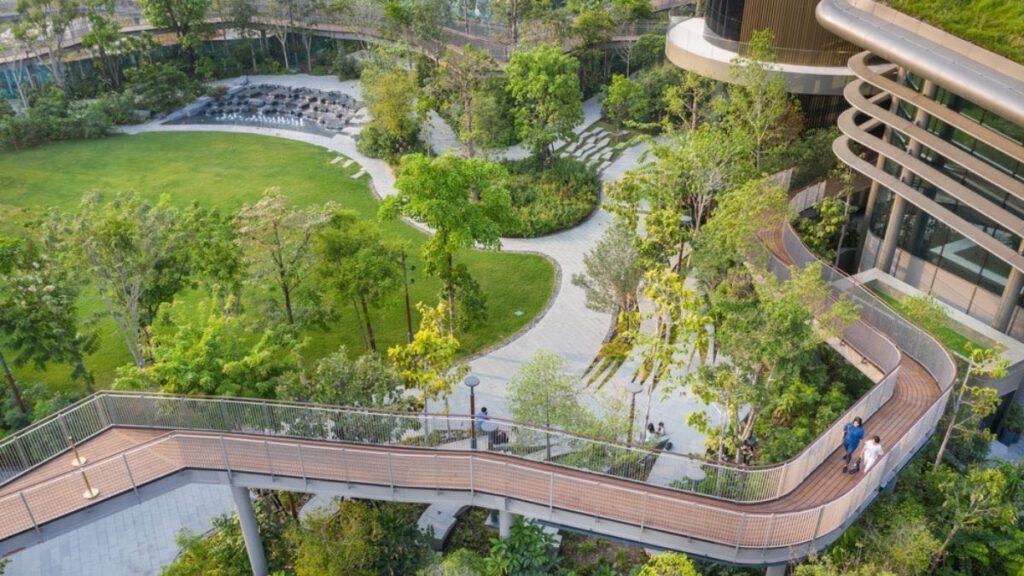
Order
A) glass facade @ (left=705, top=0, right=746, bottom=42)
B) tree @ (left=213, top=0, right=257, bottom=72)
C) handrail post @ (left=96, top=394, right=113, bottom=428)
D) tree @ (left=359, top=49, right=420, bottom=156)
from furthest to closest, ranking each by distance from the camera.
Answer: tree @ (left=213, top=0, right=257, bottom=72), tree @ (left=359, top=49, right=420, bottom=156), glass facade @ (left=705, top=0, right=746, bottom=42), handrail post @ (left=96, top=394, right=113, bottom=428)

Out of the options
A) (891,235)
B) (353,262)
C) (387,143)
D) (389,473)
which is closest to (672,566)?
(389,473)

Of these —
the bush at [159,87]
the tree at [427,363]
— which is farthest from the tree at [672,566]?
the bush at [159,87]

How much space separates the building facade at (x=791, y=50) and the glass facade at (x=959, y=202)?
7845 millimetres

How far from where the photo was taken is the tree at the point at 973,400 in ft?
65.2

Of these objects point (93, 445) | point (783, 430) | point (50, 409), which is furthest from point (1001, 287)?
point (50, 409)

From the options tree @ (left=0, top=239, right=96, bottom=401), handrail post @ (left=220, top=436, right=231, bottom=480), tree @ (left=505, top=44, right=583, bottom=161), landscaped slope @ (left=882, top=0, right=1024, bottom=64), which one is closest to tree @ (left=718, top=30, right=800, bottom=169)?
landscaped slope @ (left=882, top=0, right=1024, bottom=64)

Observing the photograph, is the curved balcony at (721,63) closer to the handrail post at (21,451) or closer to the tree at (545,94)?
the tree at (545,94)

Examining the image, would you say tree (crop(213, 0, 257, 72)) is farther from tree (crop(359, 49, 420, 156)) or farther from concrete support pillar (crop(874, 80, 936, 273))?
concrete support pillar (crop(874, 80, 936, 273))

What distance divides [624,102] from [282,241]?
26562 mm

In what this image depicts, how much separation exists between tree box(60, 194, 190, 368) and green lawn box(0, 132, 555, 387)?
3.31 metres

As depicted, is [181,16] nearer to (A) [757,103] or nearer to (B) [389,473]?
(A) [757,103]

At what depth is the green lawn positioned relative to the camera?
101ft

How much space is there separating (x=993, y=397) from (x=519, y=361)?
1516 cm

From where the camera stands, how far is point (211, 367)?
68.9ft
